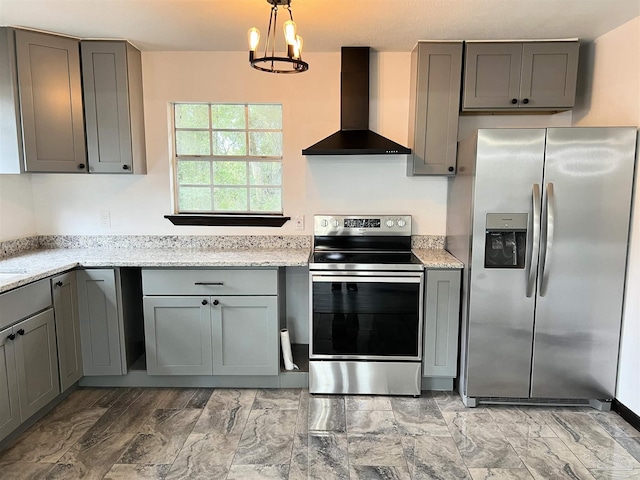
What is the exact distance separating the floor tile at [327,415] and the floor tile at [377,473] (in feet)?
1.08

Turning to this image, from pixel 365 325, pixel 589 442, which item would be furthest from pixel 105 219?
pixel 589 442

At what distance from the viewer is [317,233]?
3127mm

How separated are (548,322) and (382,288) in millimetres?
1010

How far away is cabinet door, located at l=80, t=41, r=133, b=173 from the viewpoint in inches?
109

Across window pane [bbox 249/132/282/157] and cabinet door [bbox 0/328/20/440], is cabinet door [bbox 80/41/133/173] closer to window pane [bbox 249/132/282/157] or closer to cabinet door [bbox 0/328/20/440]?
window pane [bbox 249/132/282/157]

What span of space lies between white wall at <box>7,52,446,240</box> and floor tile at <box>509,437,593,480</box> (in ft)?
4.93

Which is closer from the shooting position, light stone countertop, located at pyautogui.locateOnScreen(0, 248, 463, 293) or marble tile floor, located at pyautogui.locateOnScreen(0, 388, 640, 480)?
marble tile floor, located at pyautogui.locateOnScreen(0, 388, 640, 480)

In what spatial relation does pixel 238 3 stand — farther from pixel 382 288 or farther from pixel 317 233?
pixel 382 288

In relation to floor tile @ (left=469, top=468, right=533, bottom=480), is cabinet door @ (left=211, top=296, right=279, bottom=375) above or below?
above

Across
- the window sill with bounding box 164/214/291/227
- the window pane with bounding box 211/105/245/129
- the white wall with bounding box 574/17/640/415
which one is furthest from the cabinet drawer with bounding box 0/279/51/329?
the white wall with bounding box 574/17/640/415

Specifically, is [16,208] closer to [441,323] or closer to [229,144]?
[229,144]

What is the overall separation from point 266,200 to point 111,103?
126 centimetres

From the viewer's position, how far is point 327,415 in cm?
248

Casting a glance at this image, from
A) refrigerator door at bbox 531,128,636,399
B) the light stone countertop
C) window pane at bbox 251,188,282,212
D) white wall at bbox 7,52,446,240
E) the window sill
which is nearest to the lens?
refrigerator door at bbox 531,128,636,399
